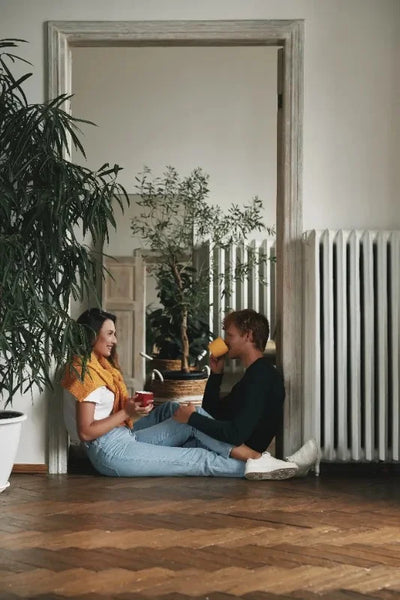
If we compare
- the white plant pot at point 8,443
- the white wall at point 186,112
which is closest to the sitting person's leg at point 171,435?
the white plant pot at point 8,443

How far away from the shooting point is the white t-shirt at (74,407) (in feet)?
17.8

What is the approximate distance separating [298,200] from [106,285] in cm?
452

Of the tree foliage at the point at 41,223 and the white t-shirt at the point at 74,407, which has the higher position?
the tree foliage at the point at 41,223

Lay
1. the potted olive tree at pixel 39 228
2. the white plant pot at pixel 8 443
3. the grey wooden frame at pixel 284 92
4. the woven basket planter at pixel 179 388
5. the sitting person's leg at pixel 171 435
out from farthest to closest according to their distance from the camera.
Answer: the woven basket planter at pixel 179 388 → the sitting person's leg at pixel 171 435 → the grey wooden frame at pixel 284 92 → the white plant pot at pixel 8 443 → the potted olive tree at pixel 39 228

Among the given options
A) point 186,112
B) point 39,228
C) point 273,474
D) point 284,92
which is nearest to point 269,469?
point 273,474

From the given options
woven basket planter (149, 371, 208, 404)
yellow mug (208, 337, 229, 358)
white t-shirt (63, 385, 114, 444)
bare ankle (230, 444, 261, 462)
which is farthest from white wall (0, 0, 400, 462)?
woven basket planter (149, 371, 208, 404)

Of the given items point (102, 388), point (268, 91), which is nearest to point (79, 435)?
point (102, 388)

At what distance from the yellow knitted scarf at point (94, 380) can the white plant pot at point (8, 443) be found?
0.36 meters

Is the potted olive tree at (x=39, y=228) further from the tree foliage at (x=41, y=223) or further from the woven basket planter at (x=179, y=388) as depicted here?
the woven basket planter at (x=179, y=388)

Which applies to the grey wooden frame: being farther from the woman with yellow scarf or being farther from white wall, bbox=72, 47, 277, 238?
white wall, bbox=72, 47, 277, 238

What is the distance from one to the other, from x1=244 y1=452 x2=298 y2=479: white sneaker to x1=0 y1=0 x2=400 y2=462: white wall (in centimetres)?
114

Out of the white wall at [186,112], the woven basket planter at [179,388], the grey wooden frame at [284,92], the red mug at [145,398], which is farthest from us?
the white wall at [186,112]

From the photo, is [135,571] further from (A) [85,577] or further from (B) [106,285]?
(B) [106,285]

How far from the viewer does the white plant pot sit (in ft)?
16.2
